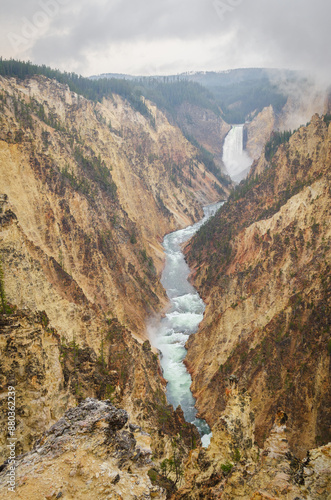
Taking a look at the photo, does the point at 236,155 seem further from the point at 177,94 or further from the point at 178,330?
the point at 178,330

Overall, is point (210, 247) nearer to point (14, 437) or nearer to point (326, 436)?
point (326, 436)

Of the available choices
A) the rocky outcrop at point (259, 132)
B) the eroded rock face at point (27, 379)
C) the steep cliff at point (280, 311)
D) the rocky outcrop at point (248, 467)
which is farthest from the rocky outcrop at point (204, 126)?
the eroded rock face at point (27, 379)

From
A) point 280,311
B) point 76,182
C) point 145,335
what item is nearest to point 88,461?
point 280,311

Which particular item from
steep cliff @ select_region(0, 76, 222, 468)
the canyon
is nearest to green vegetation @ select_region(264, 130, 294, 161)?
the canyon

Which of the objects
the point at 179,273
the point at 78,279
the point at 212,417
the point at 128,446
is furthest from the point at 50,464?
the point at 179,273

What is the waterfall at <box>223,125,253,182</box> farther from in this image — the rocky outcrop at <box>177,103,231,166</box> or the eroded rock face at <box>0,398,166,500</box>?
the eroded rock face at <box>0,398,166,500</box>

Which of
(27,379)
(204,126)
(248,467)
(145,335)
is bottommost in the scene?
(145,335)

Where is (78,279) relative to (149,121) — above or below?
below
